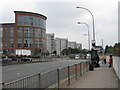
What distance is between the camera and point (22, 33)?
9719 cm

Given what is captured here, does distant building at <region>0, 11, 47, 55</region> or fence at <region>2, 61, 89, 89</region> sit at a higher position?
distant building at <region>0, 11, 47, 55</region>

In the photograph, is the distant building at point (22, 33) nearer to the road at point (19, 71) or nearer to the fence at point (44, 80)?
the road at point (19, 71)

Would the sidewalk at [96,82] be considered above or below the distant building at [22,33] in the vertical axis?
below

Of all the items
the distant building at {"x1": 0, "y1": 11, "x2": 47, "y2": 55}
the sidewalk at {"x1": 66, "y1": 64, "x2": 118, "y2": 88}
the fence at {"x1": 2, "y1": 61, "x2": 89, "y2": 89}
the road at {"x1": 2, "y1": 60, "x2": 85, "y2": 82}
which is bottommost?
the road at {"x1": 2, "y1": 60, "x2": 85, "y2": 82}

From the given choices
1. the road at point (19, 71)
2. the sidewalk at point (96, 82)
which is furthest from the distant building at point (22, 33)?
the sidewalk at point (96, 82)

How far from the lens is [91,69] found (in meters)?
22.6

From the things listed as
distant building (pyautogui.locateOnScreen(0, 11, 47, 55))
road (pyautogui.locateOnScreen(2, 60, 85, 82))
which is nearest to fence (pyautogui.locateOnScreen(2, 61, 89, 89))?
road (pyautogui.locateOnScreen(2, 60, 85, 82))

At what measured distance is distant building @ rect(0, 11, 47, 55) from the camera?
96062 millimetres

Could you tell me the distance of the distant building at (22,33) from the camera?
9606 cm

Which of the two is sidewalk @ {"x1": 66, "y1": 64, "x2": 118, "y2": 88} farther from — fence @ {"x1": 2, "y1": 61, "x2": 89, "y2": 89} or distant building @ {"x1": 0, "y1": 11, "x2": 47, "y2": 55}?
distant building @ {"x1": 0, "y1": 11, "x2": 47, "y2": 55}

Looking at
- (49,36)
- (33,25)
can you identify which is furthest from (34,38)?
(49,36)

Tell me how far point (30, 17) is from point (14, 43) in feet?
44.0

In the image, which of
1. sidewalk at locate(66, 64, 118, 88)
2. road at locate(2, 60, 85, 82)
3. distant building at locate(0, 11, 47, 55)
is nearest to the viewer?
sidewalk at locate(66, 64, 118, 88)

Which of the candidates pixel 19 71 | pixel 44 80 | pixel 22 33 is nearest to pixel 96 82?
pixel 44 80
